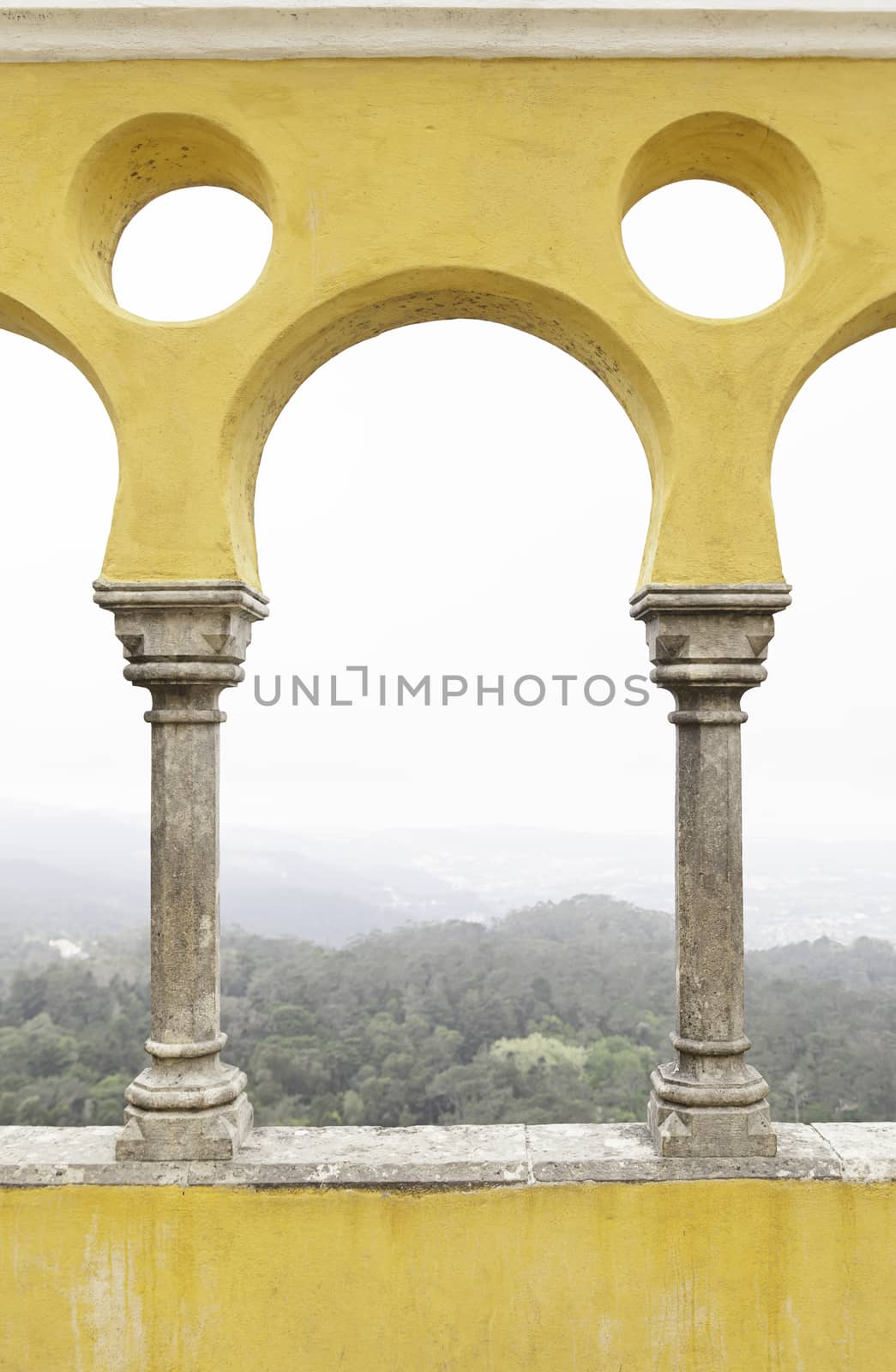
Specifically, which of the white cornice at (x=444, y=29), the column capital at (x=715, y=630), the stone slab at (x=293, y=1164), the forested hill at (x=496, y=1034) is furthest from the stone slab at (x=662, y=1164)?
the white cornice at (x=444, y=29)

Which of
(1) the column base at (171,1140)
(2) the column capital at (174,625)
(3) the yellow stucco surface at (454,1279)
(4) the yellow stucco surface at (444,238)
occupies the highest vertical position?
(4) the yellow stucco surface at (444,238)

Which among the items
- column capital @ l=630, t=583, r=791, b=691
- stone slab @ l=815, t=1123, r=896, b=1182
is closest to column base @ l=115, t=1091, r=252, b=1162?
stone slab @ l=815, t=1123, r=896, b=1182

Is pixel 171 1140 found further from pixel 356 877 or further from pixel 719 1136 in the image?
pixel 356 877

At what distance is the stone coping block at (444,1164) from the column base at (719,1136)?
25mm

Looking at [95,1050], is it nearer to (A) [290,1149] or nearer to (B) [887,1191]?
(A) [290,1149]

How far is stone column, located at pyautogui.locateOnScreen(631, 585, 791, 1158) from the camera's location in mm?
3275

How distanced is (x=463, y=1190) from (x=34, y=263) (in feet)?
10.5

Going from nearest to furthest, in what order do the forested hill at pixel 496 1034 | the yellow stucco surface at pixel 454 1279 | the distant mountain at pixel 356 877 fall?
the yellow stucco surface at pixel 454 1279
the forested hill at pixel 496 1034
the distant mountain at pixel 356 877

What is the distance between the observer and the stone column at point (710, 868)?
10.7 feet

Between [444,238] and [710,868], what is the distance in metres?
2.19

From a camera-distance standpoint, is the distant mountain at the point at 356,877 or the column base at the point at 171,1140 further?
the distant mountain at the point at 356,877

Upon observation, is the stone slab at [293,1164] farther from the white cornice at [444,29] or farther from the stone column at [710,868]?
the white cornice at [444,29]

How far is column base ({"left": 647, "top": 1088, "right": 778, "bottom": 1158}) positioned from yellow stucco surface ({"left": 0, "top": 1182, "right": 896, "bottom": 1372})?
92mm

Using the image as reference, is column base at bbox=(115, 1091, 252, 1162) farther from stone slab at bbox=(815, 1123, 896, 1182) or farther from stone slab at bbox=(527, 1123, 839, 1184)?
stone slab at bbox=(815, 1123, 896, 1182)
